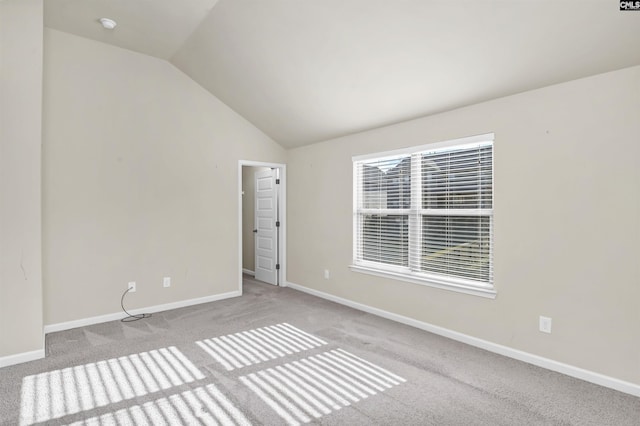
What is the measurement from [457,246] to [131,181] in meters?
3.89

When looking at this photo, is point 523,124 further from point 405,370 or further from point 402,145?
point 405,370

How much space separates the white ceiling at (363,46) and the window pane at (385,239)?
120 centimetres

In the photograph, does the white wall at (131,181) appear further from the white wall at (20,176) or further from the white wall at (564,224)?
the white wall at (564,224)

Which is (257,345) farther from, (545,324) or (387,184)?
(545,324)

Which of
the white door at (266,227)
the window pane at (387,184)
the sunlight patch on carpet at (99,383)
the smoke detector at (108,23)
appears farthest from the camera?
the white door at (266,227)

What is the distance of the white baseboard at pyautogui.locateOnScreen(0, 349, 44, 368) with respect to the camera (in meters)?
2.83

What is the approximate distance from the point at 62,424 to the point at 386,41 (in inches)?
143

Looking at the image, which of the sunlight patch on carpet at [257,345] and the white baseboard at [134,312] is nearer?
the sunlight patch on carpet at [257,345]

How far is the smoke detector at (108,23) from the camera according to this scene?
347cm

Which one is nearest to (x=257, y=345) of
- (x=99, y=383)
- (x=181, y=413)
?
(x=181, y=413)

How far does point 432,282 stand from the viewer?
3.62 meters

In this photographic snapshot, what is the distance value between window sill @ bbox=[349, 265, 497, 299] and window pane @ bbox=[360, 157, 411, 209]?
806 millimetres

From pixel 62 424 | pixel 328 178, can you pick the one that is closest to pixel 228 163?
pixel 328 178

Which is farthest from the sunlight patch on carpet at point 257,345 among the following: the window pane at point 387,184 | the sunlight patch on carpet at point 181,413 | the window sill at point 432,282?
the window pane at point 387,184
